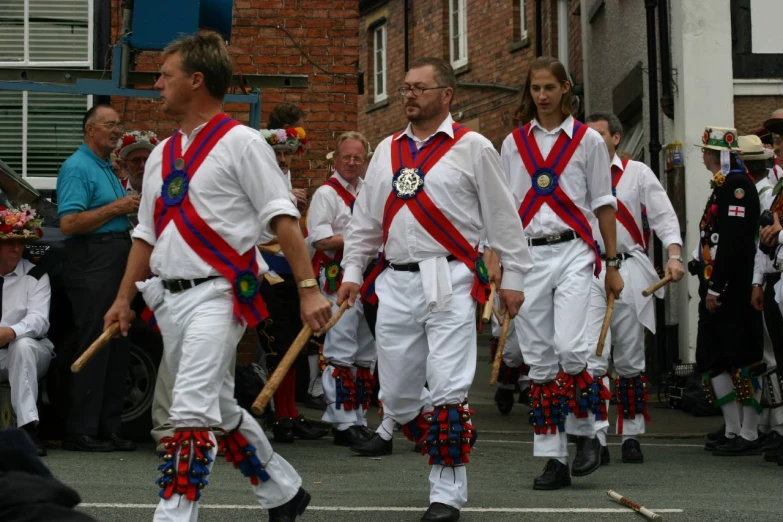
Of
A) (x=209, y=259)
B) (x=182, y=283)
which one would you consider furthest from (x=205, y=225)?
(x=182, y=283)

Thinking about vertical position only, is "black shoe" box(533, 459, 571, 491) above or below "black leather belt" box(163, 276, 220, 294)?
below

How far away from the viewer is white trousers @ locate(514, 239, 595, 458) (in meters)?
7.65

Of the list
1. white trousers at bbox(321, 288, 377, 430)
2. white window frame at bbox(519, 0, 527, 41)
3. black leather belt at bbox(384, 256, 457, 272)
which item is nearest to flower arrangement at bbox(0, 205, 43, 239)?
white trousers at bbox(321, 288, 377, 430)

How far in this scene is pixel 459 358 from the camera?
663cm

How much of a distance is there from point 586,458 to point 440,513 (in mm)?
1706

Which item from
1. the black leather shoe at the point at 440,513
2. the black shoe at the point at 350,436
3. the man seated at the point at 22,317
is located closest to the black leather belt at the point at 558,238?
the black leather shoe at the point at 440,513

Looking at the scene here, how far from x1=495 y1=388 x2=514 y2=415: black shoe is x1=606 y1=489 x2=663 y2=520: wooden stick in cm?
499

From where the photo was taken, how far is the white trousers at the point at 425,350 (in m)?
6.58

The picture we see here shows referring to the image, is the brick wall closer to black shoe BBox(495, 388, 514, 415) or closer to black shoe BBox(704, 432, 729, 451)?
black shoe BBox(495, 388, 514, 415)

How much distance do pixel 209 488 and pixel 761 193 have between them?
478cm

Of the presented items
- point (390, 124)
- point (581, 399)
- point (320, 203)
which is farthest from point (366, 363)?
point (390, 124)

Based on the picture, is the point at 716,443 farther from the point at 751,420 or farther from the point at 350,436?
the point at 350,436

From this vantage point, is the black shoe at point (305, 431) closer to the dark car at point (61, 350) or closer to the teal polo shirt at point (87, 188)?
the dark car at point (61, 350)

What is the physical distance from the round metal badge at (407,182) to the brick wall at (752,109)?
27.0 ft
